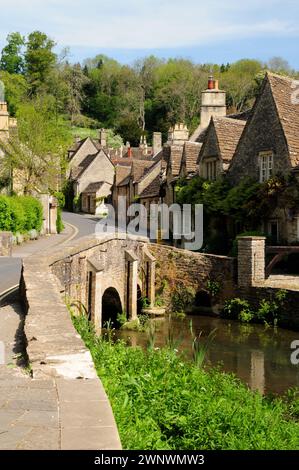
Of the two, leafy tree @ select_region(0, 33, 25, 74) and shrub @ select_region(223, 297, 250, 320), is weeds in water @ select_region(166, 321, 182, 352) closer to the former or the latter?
shrub @ select_region(223, 297, 250, 320)

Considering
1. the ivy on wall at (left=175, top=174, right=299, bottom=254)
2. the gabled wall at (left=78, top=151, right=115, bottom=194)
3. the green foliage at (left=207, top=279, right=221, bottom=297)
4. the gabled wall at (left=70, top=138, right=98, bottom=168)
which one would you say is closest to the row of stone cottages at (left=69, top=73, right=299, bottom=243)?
the ivy on wall at (left=175, top=174, right=299, bottom=254)

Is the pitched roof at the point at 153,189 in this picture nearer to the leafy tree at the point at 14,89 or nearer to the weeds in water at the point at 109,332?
the weeds in water at the point at 109,332

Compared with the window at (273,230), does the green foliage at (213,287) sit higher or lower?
lower

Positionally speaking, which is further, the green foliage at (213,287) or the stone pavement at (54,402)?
the green foliage at (213,287)

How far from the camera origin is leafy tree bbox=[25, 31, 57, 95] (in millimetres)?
109688

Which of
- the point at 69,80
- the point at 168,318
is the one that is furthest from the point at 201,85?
the point at 168,318

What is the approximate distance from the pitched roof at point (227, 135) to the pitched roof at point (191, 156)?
3689mm

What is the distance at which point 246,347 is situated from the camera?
21.8 meters

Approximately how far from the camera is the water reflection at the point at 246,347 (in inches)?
694

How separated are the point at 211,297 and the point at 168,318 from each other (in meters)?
2.22

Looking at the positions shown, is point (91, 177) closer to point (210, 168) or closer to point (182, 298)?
point (210, 168)

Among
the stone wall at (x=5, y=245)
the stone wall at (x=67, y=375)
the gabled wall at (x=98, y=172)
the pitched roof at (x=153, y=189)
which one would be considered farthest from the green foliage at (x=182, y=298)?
the gabled wall at (x=98, y=172)

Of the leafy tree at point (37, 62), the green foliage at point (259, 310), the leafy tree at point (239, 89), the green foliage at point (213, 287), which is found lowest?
the green foliage at point (259, 310)

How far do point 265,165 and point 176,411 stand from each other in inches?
885
